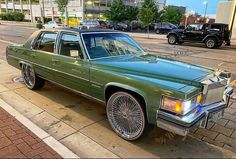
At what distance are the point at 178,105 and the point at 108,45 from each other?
205 cm

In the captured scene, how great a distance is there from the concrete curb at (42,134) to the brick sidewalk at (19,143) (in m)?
0.06

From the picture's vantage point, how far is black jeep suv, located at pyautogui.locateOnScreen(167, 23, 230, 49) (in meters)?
15.7

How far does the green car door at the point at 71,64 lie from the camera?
12.6 feet

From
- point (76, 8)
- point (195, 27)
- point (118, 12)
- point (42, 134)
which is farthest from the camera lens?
point (76, 8)

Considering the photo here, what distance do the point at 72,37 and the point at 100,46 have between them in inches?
22.2

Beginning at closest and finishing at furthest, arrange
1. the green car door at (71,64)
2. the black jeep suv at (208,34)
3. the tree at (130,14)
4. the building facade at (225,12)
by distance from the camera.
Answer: the green car door at (71,64)
the black jeep suv at (208,34)
the building facade at (225,12)
the tree at (130,14)

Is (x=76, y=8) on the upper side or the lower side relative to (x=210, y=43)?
upper

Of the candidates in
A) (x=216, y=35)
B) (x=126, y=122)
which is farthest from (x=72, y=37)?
(x=216, y=35)

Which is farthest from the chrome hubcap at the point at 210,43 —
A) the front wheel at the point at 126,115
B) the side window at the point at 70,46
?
the front wheel at the point at 126,115

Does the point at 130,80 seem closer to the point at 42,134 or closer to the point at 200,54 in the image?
the point at 42,134

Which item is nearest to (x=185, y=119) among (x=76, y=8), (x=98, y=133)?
(x=98, y=133)

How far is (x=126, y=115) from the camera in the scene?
338 centimetres

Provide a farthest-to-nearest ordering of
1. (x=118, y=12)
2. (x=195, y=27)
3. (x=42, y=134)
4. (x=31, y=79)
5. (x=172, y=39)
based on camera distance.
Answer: (x=118, y=12) → (x=172, y=39) → (x=195, y=27) → (x=31, y=79) → (x=42, y=134)

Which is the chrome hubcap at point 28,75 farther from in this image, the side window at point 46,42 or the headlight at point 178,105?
the headlight at point 178,105
